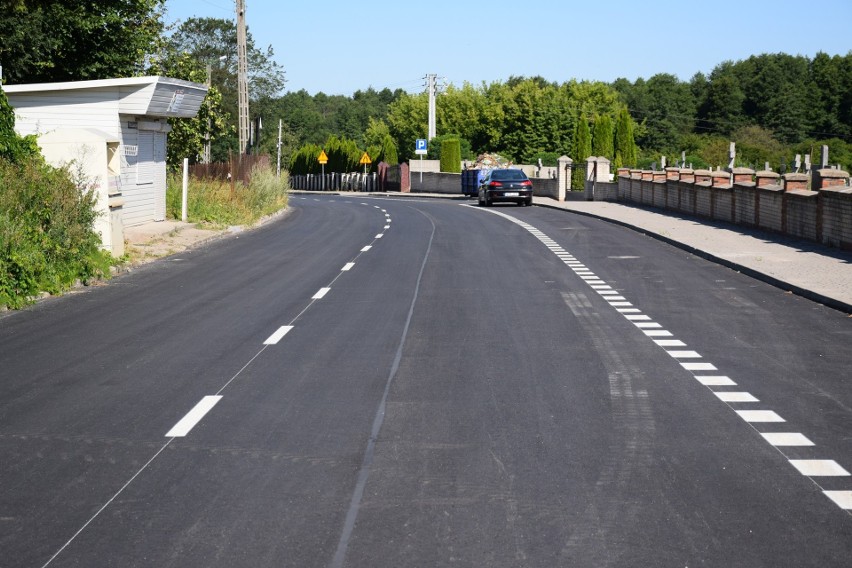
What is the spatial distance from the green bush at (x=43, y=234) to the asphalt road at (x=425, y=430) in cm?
78

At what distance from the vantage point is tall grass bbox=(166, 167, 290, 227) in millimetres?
33031

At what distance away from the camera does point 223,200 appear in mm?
35938

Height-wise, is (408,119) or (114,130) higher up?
(408,119)

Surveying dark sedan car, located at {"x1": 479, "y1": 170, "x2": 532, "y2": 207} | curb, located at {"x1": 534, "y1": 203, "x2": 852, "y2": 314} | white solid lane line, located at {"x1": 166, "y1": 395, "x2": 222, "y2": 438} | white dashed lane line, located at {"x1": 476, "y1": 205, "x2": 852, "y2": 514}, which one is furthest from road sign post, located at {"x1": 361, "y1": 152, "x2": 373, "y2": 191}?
white solid lane line, located at {"x1": 166, "y1": 395, "x2": 222, "y2": 438}

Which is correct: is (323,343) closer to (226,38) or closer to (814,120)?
(226,38)

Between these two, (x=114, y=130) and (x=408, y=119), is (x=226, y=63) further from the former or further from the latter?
(x=114, y=130)

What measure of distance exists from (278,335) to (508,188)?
3721 centimetres

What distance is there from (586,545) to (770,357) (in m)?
6.14

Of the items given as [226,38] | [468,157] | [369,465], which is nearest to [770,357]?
[369,465]

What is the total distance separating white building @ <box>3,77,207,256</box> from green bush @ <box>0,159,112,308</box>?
5.61ft

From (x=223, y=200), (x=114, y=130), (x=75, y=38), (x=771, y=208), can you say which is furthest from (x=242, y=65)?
(x=771, y=208)

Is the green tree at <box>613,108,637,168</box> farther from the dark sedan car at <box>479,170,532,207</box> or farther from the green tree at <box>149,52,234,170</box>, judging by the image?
the green tree at <box>149,52,234,170</box>

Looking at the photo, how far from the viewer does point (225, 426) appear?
7.62 meters

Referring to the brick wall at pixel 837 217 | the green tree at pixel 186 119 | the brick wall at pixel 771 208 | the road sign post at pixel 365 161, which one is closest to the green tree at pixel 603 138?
the road sign post at pixel 365 161
